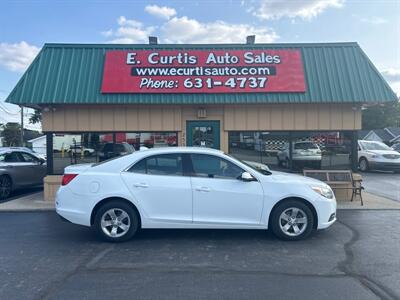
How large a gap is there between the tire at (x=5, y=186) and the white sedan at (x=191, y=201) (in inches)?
254

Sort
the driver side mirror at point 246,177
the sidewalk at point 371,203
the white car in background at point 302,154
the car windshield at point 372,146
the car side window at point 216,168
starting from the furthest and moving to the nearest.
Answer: the car windshield at point 372,146, the white car in background at point 302,154, the sidewalk at point 371,203, the car side window at point 216,168, the driver side mirror at point 246,177

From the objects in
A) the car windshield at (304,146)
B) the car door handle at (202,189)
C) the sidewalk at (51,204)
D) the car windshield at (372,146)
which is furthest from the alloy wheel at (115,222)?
the car windshield at (372,146)

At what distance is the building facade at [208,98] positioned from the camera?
10.1 metres

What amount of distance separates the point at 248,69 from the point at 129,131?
397 centimetres

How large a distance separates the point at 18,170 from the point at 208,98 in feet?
23.4

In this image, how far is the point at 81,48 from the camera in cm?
1087

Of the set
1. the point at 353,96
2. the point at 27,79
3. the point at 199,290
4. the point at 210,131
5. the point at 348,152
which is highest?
the point at 27,79

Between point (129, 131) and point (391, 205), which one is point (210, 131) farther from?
point (391, 205)

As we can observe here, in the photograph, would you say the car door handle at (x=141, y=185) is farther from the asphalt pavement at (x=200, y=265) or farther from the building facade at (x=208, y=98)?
the building facade at (x=208, y=98)

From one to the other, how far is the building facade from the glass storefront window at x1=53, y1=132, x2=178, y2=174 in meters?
0.03

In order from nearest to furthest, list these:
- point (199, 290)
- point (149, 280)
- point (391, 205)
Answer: point (199, 290), point (149, 280), point (391, 205)

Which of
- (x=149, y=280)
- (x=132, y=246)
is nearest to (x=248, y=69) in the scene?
(x=132, y=246)

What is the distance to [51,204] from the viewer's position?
10.1 meters

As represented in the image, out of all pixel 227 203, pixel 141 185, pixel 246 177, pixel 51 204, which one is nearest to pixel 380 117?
pixel 51 204
